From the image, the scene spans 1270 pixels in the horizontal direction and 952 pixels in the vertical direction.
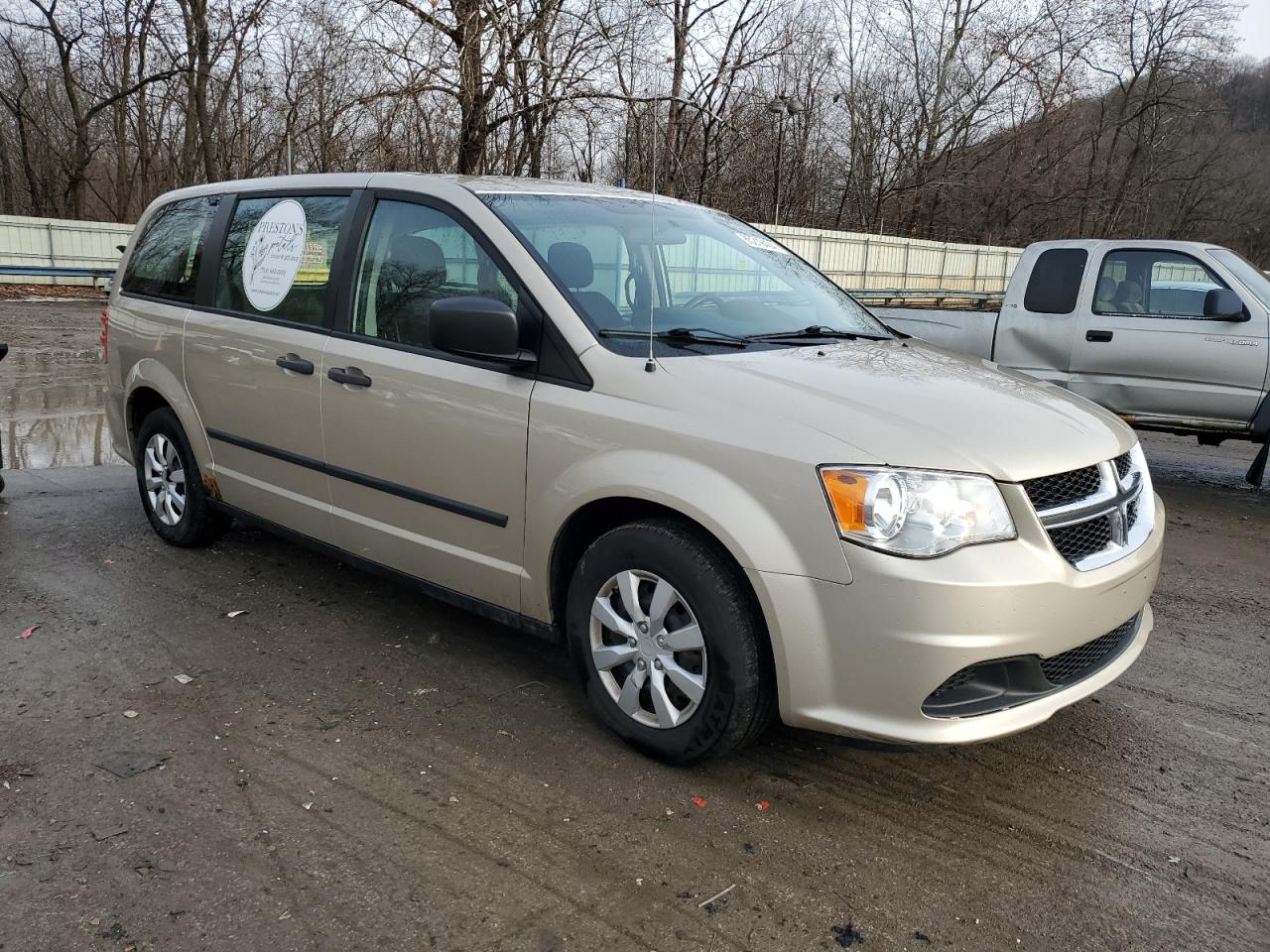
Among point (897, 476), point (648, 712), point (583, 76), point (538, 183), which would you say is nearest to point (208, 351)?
point (538, 183)

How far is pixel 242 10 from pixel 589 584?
91.9 feet

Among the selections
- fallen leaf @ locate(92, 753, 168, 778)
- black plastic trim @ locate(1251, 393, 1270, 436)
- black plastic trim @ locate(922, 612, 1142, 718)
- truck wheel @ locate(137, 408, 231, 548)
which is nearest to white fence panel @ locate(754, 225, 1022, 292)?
black plastic trim @ locate(1251, 393, 1270, 436)

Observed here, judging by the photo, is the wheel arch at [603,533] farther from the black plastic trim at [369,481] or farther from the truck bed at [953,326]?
the truck bed at [953,326]

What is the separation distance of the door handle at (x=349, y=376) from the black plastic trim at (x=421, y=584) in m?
0.71

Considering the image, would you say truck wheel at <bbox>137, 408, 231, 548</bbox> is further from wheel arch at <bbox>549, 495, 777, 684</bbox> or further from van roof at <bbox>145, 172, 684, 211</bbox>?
wheel arch at <bbox>549, 495, 777, 684</bbox>

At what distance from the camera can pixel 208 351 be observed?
4676mm

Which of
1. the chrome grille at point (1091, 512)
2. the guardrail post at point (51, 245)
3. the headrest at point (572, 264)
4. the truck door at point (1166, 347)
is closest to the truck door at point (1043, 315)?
the truck door at point (1166, 347)

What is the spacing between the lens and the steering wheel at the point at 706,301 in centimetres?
374

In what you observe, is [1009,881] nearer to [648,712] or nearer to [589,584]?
[648,712]

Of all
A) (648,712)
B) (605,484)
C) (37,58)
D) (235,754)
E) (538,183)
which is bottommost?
(235,754)

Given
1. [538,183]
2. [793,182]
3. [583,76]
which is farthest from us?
[793,182]

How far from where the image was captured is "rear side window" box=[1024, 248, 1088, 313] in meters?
7.64

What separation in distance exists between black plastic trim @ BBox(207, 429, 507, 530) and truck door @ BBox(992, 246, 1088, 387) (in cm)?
540

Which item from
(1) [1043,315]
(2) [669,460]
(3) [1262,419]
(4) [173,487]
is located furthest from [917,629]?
(1) [1043,315]
